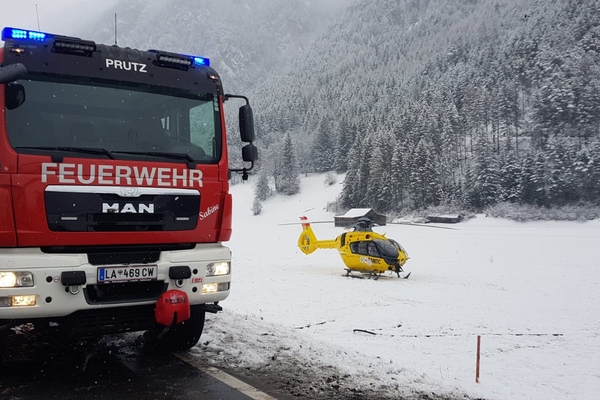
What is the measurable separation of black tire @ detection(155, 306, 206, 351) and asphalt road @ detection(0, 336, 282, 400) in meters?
0.16

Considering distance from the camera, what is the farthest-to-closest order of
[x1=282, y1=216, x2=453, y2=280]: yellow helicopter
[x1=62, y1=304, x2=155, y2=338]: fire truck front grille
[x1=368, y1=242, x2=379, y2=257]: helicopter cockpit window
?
[x1=368, y1=242, x2=379, y2=257]: helicopter cockpit window < [x1=282, y1=216, x2=453, y2=280]: yellow helicopter < [x1=62, y1=304, x2=155, y2=338]: fire truck front grille

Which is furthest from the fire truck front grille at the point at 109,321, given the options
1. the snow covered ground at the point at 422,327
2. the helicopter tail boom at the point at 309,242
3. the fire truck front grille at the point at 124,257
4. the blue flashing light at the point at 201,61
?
the helicopter tail boom at the point at 309,242

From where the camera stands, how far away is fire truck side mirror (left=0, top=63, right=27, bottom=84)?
432cm

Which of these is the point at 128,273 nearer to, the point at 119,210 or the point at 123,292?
the point at 123,292

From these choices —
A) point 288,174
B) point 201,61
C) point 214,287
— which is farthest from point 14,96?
point 288,174

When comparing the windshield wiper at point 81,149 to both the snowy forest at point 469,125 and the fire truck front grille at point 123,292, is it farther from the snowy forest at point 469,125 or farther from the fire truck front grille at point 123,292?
the snowy forest at point 469,125

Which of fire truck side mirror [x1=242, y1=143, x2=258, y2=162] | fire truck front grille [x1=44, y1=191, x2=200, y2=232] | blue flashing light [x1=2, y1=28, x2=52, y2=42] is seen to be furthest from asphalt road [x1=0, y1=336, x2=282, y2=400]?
blue flashing light [x1=2, y1=28, x2=52, y2=42]

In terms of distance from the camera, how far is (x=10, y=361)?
17.0ft

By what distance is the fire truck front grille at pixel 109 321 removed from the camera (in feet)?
15.0

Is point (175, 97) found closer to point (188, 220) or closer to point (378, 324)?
point (188, 220)

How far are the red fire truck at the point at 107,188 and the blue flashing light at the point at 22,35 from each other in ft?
0.04

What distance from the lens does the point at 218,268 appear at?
208 inches

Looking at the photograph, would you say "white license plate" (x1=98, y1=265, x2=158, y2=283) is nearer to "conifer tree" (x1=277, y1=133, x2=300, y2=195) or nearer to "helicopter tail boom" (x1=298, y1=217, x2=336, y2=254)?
"helicopter tail boom" (x1=298, y1=217, x2=336, y2=254)

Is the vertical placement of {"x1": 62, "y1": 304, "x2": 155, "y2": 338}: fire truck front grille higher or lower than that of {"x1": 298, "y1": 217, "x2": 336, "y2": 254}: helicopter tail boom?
higher
